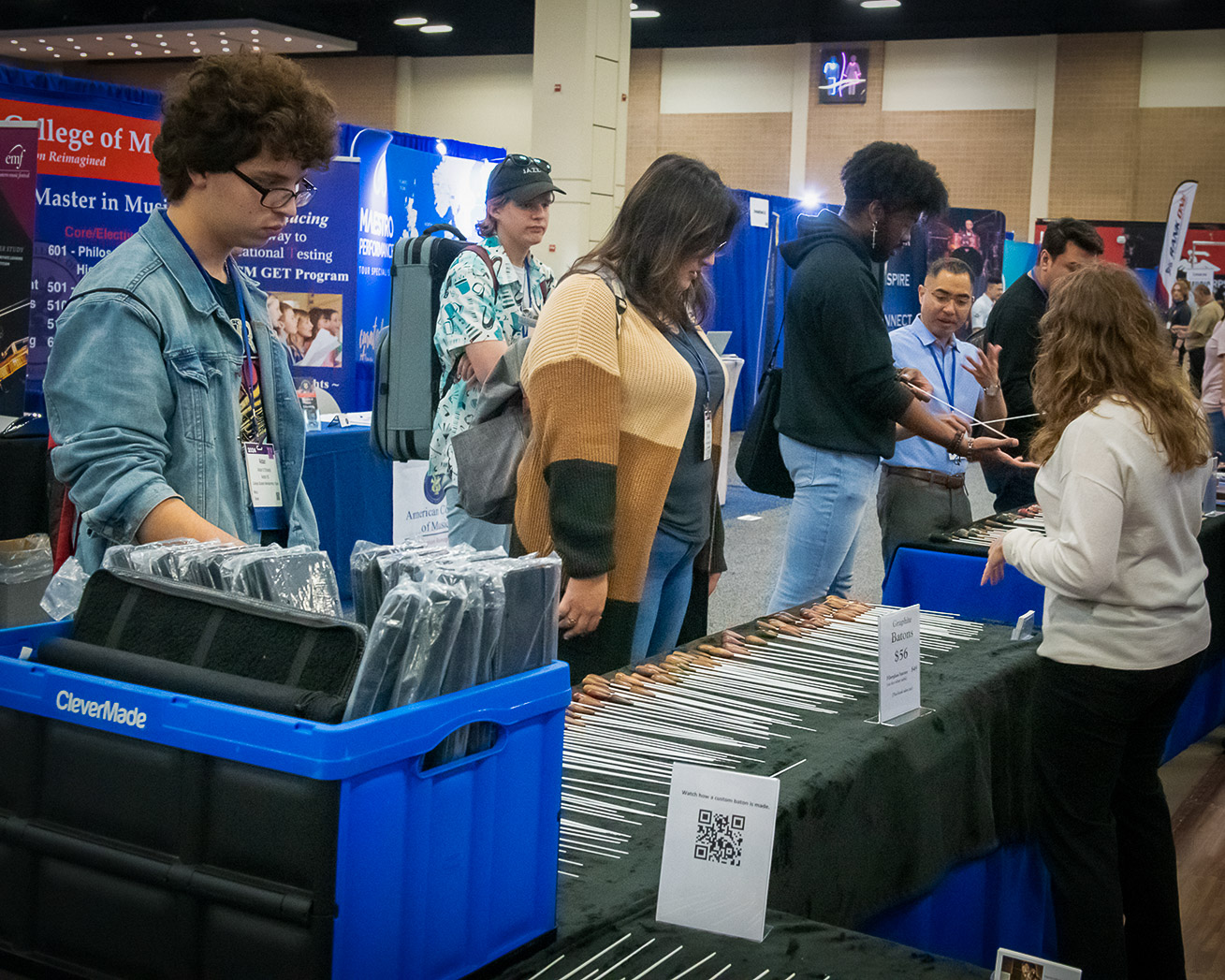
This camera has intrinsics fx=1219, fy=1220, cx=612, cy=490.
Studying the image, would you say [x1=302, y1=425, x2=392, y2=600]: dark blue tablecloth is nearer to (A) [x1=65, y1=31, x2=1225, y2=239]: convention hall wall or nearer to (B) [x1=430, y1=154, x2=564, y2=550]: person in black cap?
(B) [x1=430, y1=154, x2=564, y2=550]: person in black cap

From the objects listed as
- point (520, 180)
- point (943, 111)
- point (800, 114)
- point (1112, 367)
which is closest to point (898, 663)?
point (1112, 367)

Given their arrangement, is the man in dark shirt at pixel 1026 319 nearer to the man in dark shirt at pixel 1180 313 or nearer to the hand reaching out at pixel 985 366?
the hand reaching out at pixel 985 366

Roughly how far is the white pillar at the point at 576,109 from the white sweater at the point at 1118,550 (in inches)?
254

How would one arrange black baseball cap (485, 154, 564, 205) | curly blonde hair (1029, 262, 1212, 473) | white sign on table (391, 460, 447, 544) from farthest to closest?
white sign on table (391, 460, 447, 544) → black baseball cap (485, 154, 564, 205) → curly blonde hair (1029, 262, 1212, 473)

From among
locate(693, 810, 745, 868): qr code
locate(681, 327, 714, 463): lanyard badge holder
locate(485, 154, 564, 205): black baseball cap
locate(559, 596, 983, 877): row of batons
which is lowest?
locate(559, 596, 983, 877): row of batons

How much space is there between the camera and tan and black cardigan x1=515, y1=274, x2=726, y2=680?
199cm

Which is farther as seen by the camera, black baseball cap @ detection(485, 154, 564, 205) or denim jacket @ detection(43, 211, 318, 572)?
black baseball cap @ detection(485, 154, 564, 205)

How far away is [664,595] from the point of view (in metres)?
2.30

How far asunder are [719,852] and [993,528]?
2.13 m

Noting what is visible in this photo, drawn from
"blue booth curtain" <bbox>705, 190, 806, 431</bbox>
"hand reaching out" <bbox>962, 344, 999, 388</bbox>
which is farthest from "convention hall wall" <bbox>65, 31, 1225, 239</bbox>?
"hand reaching out" <bbox>962, 344, 999, 388</bbox>

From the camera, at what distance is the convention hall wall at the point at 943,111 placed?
13.8 m

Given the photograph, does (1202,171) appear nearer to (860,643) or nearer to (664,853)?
(860,643)

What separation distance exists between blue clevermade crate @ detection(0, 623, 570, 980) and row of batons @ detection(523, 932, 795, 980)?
1.6 inches

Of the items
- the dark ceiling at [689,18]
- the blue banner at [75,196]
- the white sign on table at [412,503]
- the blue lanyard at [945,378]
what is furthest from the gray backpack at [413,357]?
the dark ceiling at [689,18]
